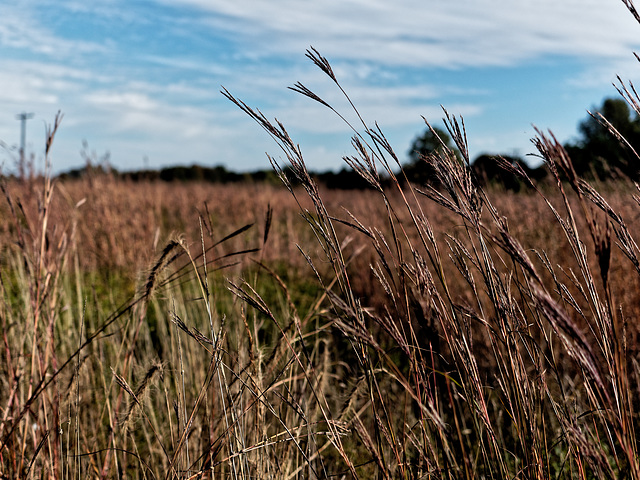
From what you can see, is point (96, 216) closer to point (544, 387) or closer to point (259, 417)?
point (259, 417)

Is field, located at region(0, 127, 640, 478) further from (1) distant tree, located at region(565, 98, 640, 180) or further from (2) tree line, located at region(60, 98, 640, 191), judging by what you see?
(1) distant tree, located at region(565, 98, 640, 180)

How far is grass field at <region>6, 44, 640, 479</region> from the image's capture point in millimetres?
994

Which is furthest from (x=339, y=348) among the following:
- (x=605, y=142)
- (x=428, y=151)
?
(x=605, y=142)

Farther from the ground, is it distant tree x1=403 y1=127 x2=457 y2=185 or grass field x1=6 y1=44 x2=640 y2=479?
distant tree x1=403 y1=127 x2=457 y2=185

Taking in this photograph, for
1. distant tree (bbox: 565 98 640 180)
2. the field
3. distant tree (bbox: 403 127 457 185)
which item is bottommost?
the field

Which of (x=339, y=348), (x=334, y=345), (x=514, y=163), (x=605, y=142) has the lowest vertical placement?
(x=339, y=348)

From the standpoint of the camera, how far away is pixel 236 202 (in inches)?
560

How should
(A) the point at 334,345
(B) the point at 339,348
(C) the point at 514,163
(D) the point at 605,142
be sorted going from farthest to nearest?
(D) the point at 605,142
(B) the point at 339,348
(A) the point at 334,345
(C) the point at 514,163

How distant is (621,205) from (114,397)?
13.1 feet

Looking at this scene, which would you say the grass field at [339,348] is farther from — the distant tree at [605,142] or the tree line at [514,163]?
the distant tree at [605,142]

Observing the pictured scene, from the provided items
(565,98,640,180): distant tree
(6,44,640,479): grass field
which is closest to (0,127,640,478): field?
(6,44,640,479): grass field

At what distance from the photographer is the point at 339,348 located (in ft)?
14.5

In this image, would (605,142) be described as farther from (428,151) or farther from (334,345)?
(428,151)

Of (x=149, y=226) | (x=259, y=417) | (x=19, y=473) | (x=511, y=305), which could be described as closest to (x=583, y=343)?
(x=511, y=305)
